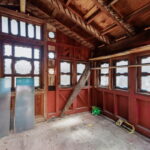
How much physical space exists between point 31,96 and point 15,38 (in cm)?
181

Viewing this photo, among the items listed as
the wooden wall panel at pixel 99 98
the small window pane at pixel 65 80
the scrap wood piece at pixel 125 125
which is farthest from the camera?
the wooden wall panel at pixel 99 98

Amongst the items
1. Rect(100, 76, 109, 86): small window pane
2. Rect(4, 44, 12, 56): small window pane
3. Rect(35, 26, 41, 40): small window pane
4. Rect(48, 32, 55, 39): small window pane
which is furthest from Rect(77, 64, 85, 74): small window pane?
Rect(4, 44, 12, 56): small window pane

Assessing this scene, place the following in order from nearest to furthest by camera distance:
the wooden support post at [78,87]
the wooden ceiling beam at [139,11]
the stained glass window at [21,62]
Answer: the wooden ceiling beam at [139,11]
the stained glass window at [21,62]
the wooden support post at [78,87]

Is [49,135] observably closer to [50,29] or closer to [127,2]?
[50,29]

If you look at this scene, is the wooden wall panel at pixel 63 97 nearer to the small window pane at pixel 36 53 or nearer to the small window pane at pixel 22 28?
the small window pane at pixel 36 53

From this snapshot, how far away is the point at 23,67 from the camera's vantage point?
353 cm

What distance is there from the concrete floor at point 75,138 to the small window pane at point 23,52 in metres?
2.26

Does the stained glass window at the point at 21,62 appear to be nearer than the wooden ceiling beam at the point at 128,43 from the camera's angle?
No

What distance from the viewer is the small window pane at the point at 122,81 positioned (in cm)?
353

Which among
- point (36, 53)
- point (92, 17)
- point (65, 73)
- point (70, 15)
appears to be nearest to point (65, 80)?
point (65, 73)

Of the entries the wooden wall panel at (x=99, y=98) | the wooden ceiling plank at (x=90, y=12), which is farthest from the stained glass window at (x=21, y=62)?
the wooden wall panel at (x=99, y=98)

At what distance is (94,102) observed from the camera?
486 centimetres

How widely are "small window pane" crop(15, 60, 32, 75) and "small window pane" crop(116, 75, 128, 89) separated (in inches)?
118

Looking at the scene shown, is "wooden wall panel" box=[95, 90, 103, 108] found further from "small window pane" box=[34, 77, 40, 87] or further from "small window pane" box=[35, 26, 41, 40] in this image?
"small window pane" box=[35, 26, 41, 40]
